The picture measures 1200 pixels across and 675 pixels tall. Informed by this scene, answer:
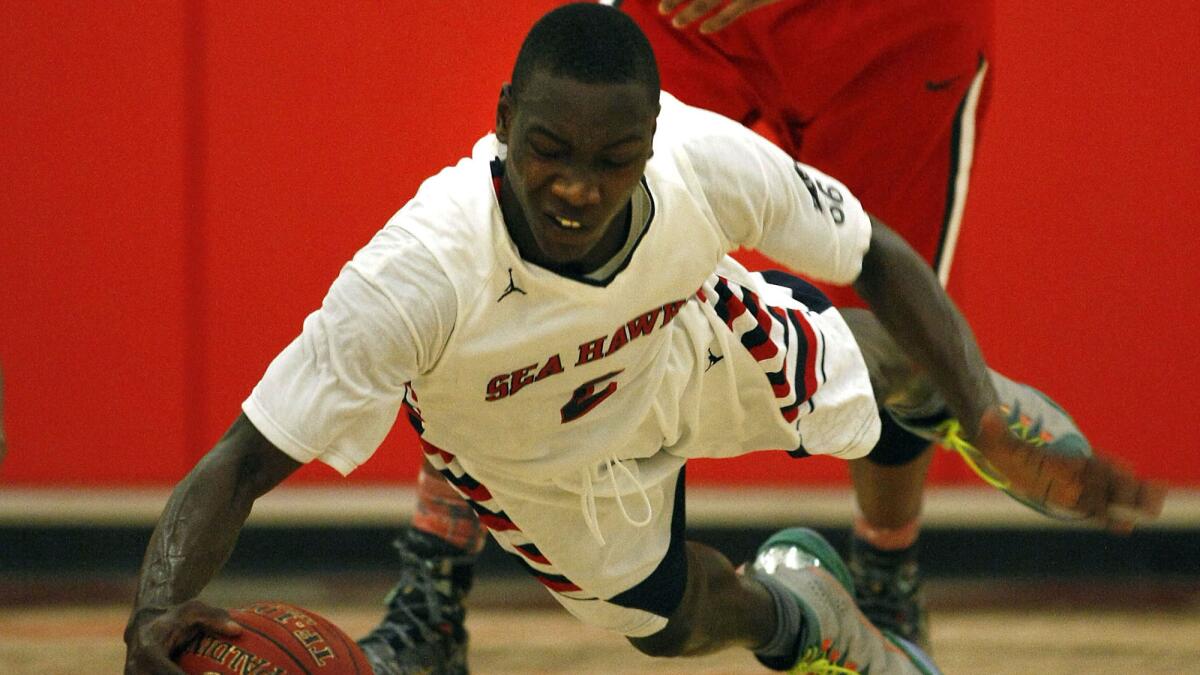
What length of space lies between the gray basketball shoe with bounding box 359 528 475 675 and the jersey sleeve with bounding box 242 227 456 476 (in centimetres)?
74

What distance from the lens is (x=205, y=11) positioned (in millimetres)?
3119

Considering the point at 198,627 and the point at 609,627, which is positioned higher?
the point at 198,627

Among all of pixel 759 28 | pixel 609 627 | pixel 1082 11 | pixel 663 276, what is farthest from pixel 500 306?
pixel 1082 11

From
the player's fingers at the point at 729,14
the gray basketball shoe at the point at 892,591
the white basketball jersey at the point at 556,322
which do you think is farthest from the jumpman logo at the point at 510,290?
the gray basketball shoe at the point at 892,591

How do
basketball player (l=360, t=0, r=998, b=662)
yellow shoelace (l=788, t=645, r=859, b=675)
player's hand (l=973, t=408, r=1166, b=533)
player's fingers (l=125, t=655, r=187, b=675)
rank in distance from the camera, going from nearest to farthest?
player's fingers (l=125, t=655, r=187, b=675), player's hand (l=973, t=408, r=1166, b=533), yellow shoelace (l=788, t=645, r=859, b=675), basketball player (l=360, t=0, r=998, b=662)

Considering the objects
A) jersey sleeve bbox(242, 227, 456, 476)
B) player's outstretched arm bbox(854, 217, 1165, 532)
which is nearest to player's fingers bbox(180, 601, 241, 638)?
jersey sleeve bbox(242, 227, 456, 476)

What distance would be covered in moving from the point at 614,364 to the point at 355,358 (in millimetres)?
325

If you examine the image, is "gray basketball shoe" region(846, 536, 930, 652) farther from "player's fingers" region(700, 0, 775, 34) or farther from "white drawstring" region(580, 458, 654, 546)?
"player's fingers" region(700, 0, 775, 34)

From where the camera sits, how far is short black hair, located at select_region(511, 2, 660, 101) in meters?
1.45

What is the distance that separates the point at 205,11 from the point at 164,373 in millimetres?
749

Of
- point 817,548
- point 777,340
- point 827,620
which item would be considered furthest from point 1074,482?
point 817,548

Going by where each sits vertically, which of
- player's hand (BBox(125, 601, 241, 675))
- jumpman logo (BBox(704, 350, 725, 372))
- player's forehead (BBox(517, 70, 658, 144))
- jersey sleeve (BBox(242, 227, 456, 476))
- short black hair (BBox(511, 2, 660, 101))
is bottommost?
player's hand (BBox(125, 601, 241, 675))

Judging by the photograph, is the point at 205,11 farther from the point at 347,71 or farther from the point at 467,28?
the point at 467,28

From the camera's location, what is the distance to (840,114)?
2299 mm
